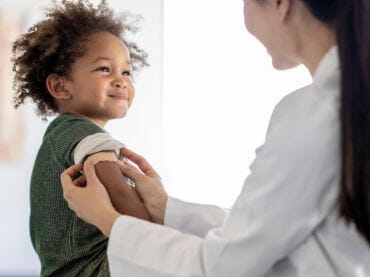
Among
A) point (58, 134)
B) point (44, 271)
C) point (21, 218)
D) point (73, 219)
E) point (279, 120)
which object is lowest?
point (21, 218)

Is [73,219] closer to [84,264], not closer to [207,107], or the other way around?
[84,264]

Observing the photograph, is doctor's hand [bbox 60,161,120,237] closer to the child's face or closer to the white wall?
the child's face

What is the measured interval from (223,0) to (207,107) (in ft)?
1.46

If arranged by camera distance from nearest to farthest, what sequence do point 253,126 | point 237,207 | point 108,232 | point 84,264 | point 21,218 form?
point 237,207
point 108,232
point 84,264
point 21,218
point 253,126

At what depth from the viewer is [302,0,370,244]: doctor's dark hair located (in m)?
0.78

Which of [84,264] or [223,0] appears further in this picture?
[223,0]

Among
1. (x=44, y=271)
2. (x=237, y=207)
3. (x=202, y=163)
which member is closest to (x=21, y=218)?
(x=202, y=163)

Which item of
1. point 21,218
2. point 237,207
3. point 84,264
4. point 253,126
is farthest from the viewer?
point 253,126

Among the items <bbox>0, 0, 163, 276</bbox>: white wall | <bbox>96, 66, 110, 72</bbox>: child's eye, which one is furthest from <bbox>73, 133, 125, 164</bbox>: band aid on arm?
<bbox>0, 0, 163, 276</bbox>: white wall

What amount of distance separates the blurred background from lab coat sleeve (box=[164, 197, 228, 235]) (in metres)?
1.14

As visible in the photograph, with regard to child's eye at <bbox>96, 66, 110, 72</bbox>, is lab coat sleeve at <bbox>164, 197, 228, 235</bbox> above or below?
below

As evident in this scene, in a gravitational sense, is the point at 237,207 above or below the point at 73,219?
above

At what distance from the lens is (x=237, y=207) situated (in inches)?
33.9

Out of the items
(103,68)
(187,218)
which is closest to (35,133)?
(103,68)
